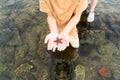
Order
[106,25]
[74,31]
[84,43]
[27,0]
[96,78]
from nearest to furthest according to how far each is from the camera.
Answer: [74,31] < [96,78] < [84,43] < [106,25] < [27,0]

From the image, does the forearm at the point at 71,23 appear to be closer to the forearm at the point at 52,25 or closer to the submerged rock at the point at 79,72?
the forearm at the point at 52,25

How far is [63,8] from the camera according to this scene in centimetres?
Result: 329

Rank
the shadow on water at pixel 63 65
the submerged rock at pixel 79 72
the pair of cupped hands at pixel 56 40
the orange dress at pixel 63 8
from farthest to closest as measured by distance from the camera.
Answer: the submerged rock at pixel 79 72
the shadow on water at pixel 63 65
the orange dress at pixel 63 8
the pair of cupped hands at pixel 56 40

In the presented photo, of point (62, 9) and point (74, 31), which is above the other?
point (62, 9)

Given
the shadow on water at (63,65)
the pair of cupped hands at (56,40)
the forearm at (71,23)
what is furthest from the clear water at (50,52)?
the pair of cupped hands at (56,40)

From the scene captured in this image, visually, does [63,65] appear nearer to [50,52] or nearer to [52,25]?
[50,52]

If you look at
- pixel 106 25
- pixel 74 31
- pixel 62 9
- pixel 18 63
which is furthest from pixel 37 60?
pixel 106 25

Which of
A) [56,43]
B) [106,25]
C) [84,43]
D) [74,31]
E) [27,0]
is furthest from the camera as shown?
[27,0]

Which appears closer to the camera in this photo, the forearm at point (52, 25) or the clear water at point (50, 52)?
the forearm at point (52, 25)

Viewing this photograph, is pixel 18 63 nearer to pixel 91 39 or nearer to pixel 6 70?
pixel 6 70

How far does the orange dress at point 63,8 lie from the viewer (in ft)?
10.7

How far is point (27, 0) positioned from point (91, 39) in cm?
184

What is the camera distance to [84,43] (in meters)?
4.44

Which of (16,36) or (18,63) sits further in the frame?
(16,36)
